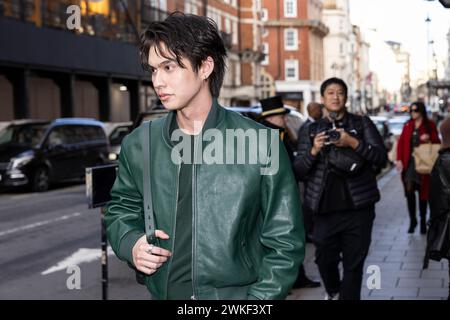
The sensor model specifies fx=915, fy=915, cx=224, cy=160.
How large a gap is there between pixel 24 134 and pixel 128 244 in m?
20.6

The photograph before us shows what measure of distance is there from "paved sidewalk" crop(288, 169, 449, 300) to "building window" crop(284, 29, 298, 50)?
70.6 metres

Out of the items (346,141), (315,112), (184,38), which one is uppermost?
(184,38)

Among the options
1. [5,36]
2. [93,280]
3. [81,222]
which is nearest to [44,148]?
[81,222]

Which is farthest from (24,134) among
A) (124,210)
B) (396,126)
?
(396,126)

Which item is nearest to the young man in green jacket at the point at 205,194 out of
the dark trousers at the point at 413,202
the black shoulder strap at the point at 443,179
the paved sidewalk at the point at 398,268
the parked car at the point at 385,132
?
the black shoulder strap at the point at 443,179

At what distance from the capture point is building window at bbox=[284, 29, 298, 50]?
8484 centimetres

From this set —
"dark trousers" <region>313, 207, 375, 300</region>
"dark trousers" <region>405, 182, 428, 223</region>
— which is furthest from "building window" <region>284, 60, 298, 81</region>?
"dark trousers" <region>313, 207, 375, 300</region>

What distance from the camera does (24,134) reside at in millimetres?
23266

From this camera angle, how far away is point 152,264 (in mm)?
3084

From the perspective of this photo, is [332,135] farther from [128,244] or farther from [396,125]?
[396,125]

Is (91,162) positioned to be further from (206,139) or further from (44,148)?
(206,139)

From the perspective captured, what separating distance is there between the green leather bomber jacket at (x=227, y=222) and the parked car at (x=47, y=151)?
1859cm

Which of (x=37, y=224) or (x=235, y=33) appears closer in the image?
(x=37, y=224)

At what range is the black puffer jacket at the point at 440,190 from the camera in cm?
600
